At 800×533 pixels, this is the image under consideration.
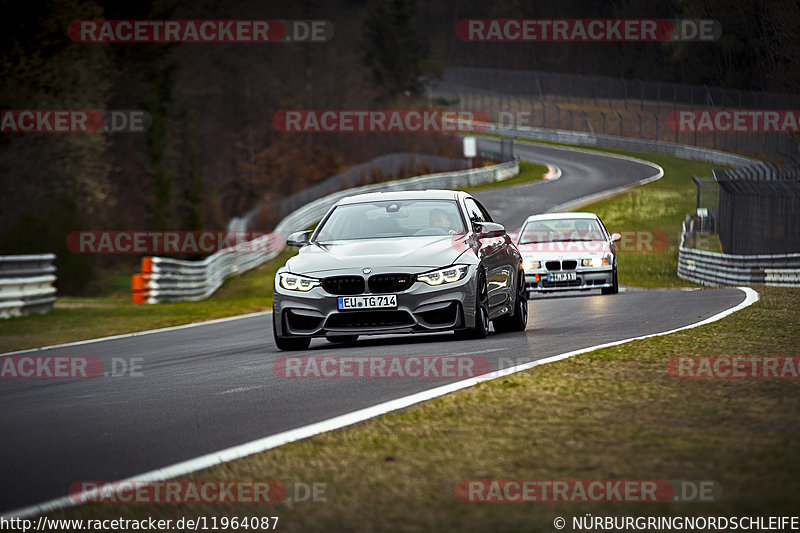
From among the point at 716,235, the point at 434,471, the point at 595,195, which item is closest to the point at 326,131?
the point at 595,195

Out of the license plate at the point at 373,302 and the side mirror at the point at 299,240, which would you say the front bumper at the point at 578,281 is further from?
the license plate at the point at 373,302

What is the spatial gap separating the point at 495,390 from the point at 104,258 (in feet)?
138

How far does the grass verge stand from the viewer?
477 cm

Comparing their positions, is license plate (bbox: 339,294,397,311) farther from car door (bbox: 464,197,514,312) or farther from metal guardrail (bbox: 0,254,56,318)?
metal guardrail (bbox: 0,254,56,318)

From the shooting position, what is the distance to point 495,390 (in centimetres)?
800

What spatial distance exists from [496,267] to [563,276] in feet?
28.3

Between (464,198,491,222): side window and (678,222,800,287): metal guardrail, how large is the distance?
1095 centimetres

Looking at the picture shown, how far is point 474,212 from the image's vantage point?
45.6ft

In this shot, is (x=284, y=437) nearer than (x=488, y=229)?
Yes

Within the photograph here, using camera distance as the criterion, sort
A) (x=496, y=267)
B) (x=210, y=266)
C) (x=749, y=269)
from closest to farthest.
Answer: (x=496, y=267) → (x=749, y=269) → (x=210, y=266)

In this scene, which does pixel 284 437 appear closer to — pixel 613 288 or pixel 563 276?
pixel 563 276

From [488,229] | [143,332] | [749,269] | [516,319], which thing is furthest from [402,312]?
[749,269]

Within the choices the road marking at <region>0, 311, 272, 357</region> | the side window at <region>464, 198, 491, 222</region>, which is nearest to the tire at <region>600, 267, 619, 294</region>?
the road marking at <region>0, 311, 272, 357</region>

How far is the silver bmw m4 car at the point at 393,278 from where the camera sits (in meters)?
11.7
